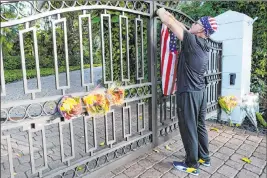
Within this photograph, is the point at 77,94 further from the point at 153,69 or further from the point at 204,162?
the point at 204,162

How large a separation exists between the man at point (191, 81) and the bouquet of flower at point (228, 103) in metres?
2.03

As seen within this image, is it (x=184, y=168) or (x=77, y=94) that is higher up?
(x=77, y=94)

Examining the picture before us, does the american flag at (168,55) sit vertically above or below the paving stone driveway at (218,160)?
above

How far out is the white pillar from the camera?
15.5ft

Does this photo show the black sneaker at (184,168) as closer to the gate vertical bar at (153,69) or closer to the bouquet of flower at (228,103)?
the gate vertical bar at (153,69)

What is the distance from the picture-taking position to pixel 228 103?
4688 millimetres

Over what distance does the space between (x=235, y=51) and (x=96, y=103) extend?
3548 millimetres

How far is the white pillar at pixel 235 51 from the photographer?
4.71m

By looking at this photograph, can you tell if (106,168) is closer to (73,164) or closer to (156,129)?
(73,164)

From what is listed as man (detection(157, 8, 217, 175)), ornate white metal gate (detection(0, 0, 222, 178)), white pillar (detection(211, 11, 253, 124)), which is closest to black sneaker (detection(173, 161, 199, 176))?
man (detection(157, 8, 217, 175))

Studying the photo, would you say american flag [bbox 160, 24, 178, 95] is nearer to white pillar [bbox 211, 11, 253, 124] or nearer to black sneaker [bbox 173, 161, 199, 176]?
black sneaker [bbox 173, 161, 199, 176]

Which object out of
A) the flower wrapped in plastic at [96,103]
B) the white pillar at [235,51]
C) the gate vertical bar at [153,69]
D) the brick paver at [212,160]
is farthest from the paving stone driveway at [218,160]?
the white pillar at [235,51]

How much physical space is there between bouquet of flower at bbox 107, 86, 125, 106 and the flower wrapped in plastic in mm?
89

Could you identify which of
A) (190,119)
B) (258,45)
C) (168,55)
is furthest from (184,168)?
(258,45)
